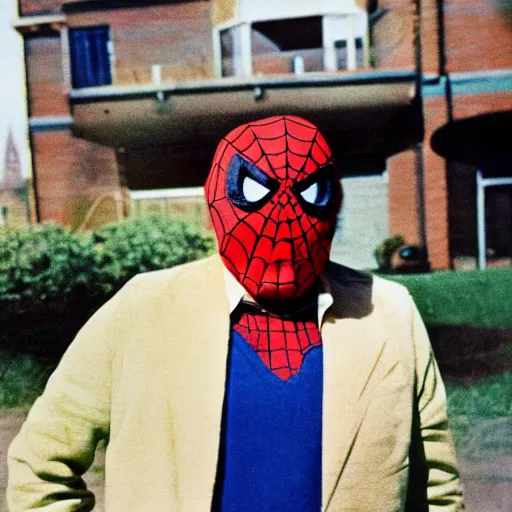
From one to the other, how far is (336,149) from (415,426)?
185 centimetres

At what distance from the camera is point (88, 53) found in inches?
117

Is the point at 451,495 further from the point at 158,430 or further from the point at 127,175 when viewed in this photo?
the point at 127,175

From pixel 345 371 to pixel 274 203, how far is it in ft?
1.21

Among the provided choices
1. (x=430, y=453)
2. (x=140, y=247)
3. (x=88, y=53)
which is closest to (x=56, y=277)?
(x=140, y=247)

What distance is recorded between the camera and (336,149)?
305cm

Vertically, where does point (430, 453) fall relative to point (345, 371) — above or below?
below

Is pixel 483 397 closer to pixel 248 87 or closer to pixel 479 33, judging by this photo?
pixel 479 33

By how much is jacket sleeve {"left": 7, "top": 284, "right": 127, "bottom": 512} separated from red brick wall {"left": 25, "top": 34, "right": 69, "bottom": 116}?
189cm

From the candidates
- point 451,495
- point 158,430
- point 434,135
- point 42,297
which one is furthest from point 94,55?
point 451,495

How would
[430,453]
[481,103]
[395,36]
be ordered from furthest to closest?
[481,103]
[395,36]
[430,453]

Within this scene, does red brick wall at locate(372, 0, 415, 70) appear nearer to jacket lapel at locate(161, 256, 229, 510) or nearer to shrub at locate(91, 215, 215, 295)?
shrub at locate(91, 215, 215, 295)

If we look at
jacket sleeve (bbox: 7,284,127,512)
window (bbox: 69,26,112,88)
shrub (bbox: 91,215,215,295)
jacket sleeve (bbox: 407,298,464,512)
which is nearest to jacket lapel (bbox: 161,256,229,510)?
jacket sleeve (bbox: 7,284,127,512)

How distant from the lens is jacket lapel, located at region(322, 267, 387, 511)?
1286mm

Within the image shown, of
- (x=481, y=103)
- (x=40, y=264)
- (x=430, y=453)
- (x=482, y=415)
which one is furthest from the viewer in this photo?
(x=482, y=415)
